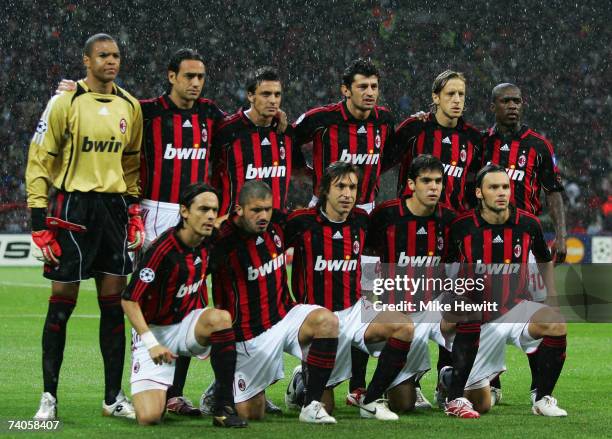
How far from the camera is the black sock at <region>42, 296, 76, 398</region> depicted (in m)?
4.63

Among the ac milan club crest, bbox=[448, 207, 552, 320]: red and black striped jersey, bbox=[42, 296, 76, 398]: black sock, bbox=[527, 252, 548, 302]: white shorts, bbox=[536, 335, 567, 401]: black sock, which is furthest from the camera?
bbox=[527, 252, 548, 302]: white shorts

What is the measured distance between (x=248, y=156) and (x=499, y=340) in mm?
1574

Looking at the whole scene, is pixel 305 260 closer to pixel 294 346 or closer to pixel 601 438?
pixel 294 346

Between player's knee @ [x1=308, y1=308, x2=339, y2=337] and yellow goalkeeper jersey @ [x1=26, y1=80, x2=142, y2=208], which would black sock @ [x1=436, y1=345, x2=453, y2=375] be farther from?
yellow goalkeeper jersey @ [x1=26, y1=80, x2=142, y2=208]

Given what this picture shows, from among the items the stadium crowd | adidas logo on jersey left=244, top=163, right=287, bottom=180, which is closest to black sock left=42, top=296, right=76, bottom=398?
adidas logo on jersey left=244, top=163, right=287, bottom=180

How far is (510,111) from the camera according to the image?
18.9 ft

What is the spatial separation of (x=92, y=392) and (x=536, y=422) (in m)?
2.35

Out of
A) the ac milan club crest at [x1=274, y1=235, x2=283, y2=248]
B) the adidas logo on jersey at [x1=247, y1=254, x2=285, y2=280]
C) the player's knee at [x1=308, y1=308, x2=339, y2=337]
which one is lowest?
the player's knee at [x1=308, y1=308, x2=339, y2=337]

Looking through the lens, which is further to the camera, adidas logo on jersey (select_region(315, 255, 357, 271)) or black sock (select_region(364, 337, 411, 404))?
adidas logo on jersey (select_region(315, 255, 357, 271))

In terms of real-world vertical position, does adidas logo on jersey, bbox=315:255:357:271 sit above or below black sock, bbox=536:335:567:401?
above

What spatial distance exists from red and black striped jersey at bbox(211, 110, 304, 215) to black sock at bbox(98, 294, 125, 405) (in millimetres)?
915

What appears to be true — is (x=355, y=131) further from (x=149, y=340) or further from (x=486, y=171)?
(x=149, y=340)

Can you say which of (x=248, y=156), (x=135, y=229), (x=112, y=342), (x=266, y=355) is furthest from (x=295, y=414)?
(x=248, y=156)

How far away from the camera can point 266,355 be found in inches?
191
